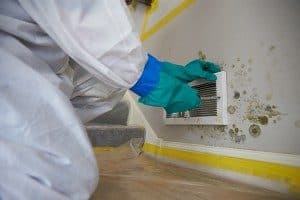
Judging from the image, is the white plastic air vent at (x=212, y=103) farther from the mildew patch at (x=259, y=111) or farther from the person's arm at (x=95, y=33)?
the person's arm at (x=95, y=33)

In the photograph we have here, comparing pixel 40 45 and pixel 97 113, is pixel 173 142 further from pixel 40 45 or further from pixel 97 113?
pixel 40 45

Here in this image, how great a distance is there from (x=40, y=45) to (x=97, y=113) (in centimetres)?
28

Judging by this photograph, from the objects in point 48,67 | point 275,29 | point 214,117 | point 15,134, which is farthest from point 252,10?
point 15,134

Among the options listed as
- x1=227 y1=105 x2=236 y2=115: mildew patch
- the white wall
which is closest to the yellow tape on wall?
the white wall

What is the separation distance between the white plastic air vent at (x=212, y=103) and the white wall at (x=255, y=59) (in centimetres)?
3

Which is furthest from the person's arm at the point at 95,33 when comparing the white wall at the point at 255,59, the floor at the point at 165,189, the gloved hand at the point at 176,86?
the white wall at the point at 255,59

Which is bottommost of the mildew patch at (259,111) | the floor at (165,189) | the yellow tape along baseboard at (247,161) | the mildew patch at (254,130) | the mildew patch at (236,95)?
the floor at (165,189)

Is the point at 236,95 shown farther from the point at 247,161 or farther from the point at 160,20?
the point at 160,20

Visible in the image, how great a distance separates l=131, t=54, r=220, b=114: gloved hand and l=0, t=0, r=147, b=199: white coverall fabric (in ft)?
0.43

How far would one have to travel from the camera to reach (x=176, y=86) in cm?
75

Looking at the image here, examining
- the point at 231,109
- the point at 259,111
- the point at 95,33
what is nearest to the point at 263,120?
the point at 259,111

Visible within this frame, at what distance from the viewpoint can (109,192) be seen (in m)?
0.73

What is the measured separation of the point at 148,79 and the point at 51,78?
0.23 m

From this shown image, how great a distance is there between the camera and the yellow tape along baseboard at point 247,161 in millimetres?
770
